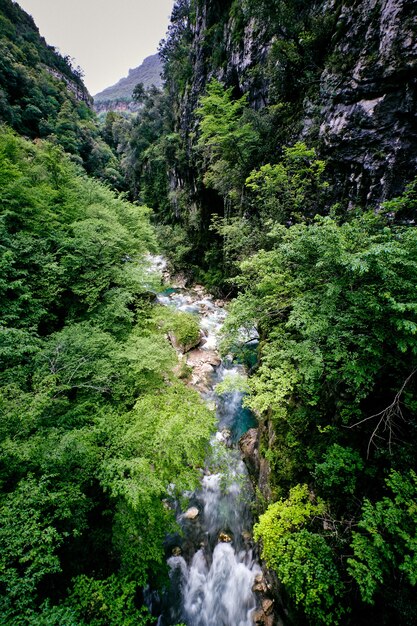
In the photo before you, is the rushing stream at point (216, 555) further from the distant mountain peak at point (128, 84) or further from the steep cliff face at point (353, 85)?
the distant mountain peak at point (128, 84)

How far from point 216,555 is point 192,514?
1173 millimetres

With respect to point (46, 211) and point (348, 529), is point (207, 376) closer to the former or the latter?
point (348, 529)

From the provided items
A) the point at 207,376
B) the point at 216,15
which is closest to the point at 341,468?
the point at 207,376

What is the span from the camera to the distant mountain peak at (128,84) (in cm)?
12719

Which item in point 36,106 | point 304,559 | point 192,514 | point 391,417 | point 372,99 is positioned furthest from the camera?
point 36,106

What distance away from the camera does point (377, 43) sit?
314 inches

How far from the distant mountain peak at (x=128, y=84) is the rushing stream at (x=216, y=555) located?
163 metres

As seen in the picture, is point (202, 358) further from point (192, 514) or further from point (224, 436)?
point (192, 514)

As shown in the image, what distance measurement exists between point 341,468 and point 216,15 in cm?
3282

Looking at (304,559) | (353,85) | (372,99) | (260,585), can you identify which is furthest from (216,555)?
(353,85)

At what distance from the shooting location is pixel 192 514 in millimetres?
7660

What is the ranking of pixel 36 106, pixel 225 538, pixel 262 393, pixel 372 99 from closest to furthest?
1. pixel 262 393
2. pixel 225 538
3. pixel 372 99
4. pixel 36 106

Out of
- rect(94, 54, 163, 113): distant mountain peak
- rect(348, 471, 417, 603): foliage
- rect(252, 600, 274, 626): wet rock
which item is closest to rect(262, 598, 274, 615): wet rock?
rect(252, 600, 274, 626): wet rock

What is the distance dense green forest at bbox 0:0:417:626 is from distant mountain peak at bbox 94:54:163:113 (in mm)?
153393
